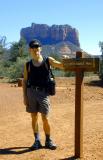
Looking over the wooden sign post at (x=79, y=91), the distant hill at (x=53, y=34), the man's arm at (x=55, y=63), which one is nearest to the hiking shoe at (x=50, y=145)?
the wooden sign post at (x=79, y=91)

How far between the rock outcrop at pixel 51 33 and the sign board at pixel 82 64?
12730 cm

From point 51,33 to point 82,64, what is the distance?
13612cm

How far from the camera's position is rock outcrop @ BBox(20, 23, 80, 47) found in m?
138

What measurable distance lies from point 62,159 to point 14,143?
161 cm

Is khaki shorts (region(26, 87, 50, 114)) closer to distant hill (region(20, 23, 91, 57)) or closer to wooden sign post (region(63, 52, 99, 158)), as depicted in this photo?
wooden sign post (region(63, 52, 99, 158))

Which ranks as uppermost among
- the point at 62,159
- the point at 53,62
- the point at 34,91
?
the point at 53,62

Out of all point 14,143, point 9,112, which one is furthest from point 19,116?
point 14,143

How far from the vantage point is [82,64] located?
23.7 ft

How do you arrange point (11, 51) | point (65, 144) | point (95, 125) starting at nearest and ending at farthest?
1. point (65, 144)
2. point (95, 125)
3. point (11, 51)

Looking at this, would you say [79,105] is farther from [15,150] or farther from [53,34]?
[53,34]

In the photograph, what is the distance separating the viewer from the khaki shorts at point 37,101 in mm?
7844

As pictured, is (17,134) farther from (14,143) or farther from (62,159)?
(62,159)

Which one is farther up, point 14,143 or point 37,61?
point 37,61

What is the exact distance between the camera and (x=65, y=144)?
8.37 m
